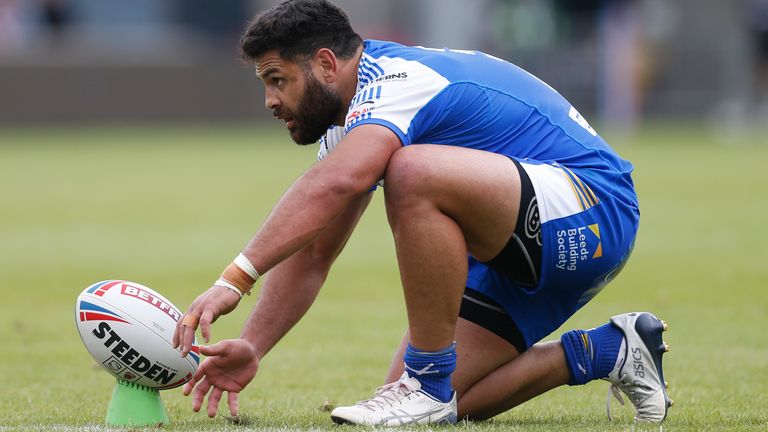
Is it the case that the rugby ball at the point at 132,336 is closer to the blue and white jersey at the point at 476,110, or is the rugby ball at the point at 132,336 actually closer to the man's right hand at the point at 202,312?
the man's right hand at the point at 202,312

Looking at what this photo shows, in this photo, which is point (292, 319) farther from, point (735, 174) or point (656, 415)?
point (735, 174)

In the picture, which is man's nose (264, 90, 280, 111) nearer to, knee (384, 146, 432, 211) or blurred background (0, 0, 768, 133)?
knee (384, 146, 432, 211)

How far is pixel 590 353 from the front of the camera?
4645 mm

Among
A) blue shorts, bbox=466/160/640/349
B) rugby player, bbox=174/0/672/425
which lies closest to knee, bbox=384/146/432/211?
rugby player, bbox=174/0/672/425

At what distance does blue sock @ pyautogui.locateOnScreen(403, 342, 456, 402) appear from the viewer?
14.2 feet

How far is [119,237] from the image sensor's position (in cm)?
1124

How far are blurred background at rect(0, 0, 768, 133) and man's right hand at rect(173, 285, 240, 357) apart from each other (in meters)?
20.8

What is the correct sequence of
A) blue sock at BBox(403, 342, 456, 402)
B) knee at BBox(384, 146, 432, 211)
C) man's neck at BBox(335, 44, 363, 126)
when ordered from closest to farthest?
knee at BBox(384, 146, 432, 211)
blue sock at BBox(403, 342, 456, 402)
man's neck at BBox(335, 44, 363, 126)

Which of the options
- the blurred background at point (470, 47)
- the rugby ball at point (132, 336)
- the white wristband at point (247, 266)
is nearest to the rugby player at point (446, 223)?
the white wristband at point (247, 266)

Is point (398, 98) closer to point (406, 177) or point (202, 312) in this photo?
point (406, 177)

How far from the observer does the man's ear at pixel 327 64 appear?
4488 mm

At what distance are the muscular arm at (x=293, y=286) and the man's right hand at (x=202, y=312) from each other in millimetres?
678

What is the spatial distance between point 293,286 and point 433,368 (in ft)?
2.49

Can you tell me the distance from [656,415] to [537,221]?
0.82 m
